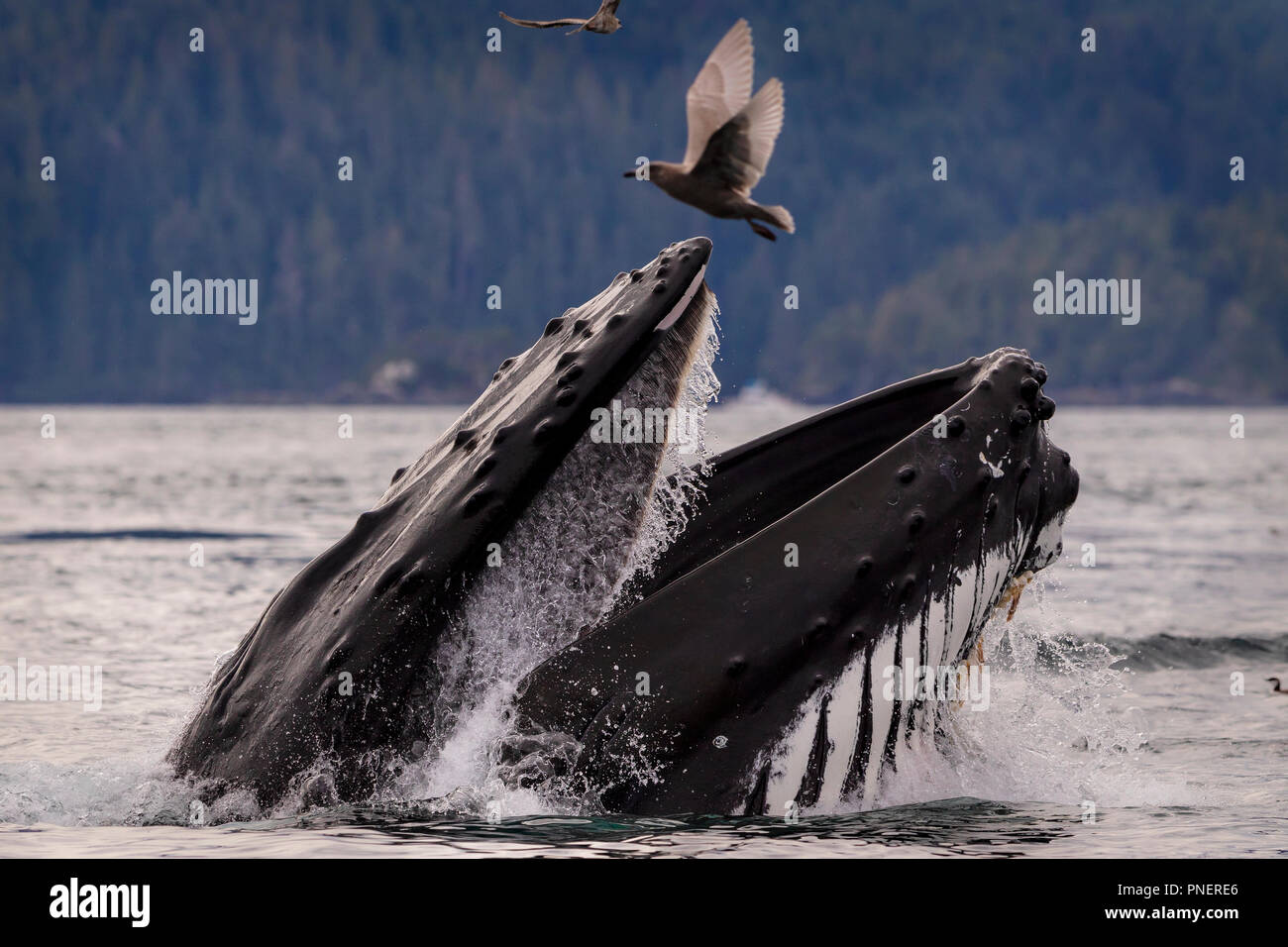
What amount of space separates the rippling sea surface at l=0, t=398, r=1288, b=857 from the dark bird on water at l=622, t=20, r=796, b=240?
214 cm

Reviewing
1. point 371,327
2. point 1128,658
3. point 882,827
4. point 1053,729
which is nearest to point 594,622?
point 882,827

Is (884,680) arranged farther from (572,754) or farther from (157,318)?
(157,318)

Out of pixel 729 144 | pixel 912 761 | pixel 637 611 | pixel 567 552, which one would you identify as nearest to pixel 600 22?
pixel 729 144

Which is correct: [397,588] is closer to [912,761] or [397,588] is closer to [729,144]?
[912,761]

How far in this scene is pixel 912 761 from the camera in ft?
16.6

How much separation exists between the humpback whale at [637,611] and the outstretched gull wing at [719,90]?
69.6 inches

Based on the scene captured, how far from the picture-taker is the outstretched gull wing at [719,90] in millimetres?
6586

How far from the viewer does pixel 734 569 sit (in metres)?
4.83

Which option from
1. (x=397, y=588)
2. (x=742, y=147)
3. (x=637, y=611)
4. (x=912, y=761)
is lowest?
(x=912, y=761)

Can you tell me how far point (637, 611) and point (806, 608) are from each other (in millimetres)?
566

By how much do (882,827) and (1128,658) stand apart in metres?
6.40

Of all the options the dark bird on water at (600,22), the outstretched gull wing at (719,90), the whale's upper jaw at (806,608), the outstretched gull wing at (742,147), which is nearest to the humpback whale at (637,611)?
the whale's upper jaw at (806,608)

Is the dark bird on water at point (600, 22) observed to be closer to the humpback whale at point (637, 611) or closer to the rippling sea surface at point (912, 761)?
the humpback whale at point (637, 611)

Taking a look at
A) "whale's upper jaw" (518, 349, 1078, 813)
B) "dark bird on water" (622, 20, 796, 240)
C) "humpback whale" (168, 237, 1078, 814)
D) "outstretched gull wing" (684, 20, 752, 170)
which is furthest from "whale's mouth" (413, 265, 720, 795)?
"outstretched gull wing" (684, 20, 752, 170)
